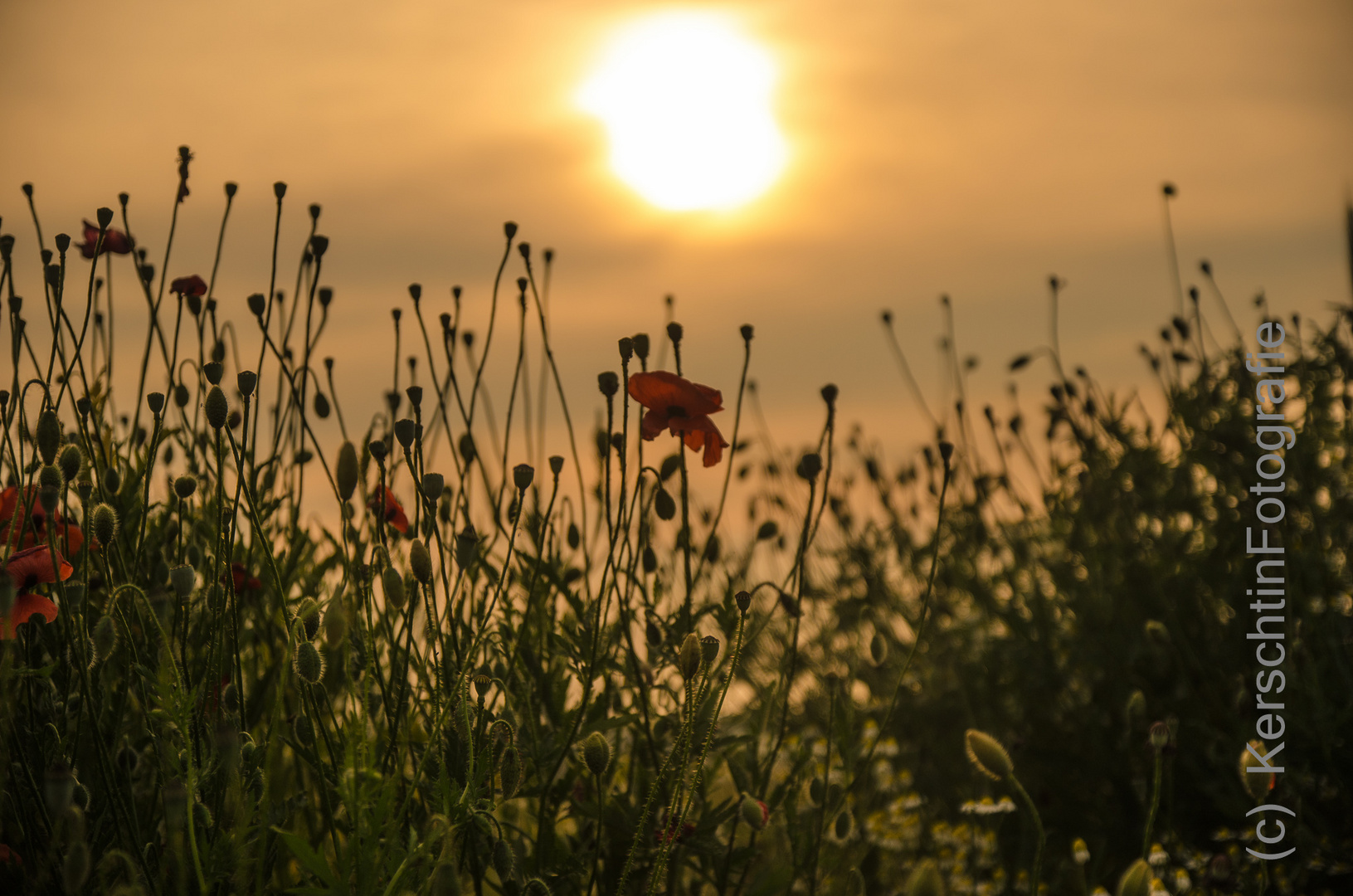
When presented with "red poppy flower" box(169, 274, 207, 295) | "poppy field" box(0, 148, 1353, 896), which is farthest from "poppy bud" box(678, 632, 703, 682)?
"red poppy flower" box(169, 274, 207, 295)

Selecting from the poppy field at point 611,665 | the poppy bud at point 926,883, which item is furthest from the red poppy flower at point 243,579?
the poppy bud at point 926,883

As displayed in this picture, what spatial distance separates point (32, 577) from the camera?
1448 mm

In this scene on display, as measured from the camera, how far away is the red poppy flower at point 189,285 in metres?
1.91

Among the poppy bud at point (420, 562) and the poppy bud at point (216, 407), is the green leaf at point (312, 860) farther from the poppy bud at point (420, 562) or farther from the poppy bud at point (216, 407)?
the poppy bud at point (216, 407)

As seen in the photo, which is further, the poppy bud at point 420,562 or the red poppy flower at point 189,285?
the red poppy flower at point 189,285

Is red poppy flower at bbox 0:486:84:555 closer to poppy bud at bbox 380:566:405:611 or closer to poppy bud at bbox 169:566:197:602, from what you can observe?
poppy bud at bbox 169:566:197:602

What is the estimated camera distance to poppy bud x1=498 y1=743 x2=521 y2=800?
4.57ft

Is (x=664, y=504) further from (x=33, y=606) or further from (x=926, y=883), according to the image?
(x=33, y=606)

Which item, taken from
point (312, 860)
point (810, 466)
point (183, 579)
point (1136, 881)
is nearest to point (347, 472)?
point (183, 579)

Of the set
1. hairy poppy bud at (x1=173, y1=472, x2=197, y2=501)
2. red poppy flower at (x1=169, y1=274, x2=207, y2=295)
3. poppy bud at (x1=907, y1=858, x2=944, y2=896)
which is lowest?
poppy bud at (x1=907, y1=858, x2=944, y2=896)

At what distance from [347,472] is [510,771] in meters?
0.48

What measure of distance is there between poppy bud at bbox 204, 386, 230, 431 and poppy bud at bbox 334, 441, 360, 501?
0.85 ft

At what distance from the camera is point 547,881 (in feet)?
5.38

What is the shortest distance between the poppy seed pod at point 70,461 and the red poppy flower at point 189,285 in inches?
22.2
